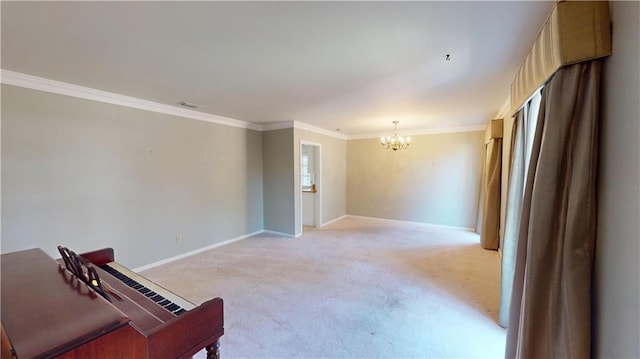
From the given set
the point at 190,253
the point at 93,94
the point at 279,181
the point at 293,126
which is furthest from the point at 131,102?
the point at 279,181

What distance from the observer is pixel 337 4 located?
57.8 inches

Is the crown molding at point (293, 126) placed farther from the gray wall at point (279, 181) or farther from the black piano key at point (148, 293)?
the black piano key at point (148, 293)

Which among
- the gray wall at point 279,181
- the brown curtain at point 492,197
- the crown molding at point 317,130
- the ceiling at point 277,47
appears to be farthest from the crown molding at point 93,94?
the brown curtain at point 492,197

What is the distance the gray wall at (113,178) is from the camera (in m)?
2.65

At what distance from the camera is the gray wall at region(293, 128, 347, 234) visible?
5.39 metres

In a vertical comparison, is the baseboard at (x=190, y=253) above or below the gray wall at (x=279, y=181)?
below

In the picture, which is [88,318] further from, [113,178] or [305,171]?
[305,171]

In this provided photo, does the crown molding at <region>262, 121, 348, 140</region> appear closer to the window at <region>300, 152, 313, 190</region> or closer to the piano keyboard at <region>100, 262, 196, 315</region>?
the window at <region>300, 152, 313, 190</region>

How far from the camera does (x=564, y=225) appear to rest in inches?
50.8

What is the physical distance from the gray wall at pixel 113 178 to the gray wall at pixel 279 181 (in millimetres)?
722

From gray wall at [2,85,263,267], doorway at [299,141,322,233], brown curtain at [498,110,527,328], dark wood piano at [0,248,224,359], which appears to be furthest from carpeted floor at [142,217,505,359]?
doorway at [299,141,322,233]

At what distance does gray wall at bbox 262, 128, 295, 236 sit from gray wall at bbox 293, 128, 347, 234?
127 millimetres

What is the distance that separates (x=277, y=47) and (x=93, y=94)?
2611mm

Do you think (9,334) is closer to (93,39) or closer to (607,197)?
(93,39)
